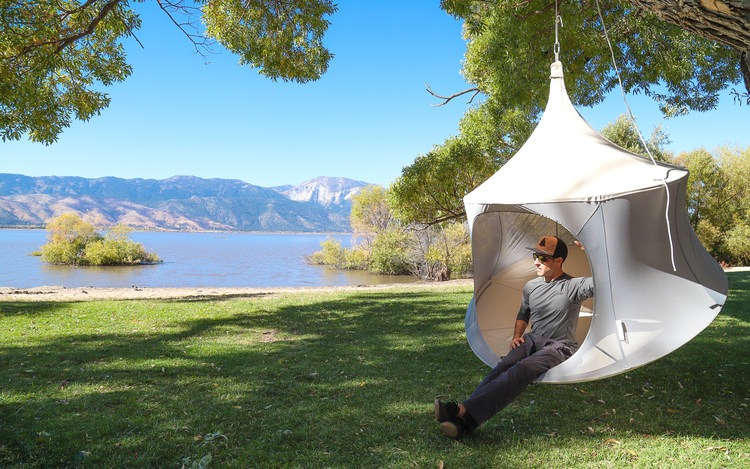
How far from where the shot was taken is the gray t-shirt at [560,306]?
4.13 m

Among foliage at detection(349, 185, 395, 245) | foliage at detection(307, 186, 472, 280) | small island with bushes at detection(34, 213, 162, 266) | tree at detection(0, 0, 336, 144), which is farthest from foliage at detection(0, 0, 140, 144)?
small island with bushes at detection(34, 213, 162, 266)

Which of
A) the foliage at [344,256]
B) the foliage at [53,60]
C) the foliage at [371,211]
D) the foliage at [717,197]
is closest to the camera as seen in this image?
the foliage at [53,60]

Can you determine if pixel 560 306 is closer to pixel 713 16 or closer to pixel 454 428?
pixel 454 428

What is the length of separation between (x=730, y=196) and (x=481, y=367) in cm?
2947

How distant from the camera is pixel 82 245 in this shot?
148 ft

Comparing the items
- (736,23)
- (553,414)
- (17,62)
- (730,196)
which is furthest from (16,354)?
(730,196)

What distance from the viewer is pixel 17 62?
795 centimetres

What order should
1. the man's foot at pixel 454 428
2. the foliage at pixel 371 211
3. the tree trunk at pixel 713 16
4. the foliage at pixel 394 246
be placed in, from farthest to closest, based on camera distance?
1. the foliage at pixel 371 211
2. the foliage at pixel 394 246
3. the man's foot at pixel 454 428
4. the tree trunk at pixel 713 16

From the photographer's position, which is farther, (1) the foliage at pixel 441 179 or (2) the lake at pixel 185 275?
(2) the lake at pixel 185 275

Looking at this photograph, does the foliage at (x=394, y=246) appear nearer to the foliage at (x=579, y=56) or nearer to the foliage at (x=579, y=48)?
the foliage at (x=579, y=56)

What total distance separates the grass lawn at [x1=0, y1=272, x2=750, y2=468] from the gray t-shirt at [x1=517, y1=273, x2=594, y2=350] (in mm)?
705

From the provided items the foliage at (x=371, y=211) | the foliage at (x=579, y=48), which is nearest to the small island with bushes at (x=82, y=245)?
the foliage at (x=371, y=211)

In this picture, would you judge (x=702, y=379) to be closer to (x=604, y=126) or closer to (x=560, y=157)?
(x=560, y=157)

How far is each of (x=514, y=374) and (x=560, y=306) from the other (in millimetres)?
801
